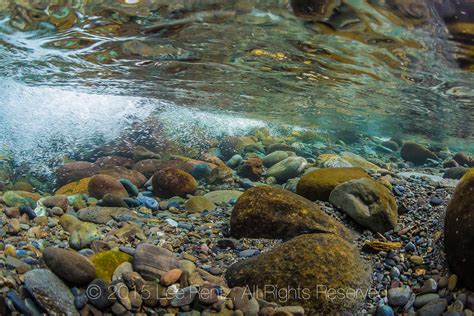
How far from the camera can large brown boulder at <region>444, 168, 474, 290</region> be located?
11.1 ft

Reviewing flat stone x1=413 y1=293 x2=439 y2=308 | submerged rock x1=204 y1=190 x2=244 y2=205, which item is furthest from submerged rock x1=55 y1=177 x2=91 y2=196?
flat stone x1=413 y1=293 x2=439 y2=308

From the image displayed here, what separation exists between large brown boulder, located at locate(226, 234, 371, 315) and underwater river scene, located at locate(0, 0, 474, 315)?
0.02 m

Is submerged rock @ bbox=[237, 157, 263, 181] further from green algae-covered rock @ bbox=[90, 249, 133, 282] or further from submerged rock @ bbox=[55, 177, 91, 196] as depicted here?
green algae-covered rock @ bbox=[90, 249, 133, 282]

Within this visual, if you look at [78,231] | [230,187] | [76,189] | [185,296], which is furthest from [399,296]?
[76,189]

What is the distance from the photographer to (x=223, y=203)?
6.82 m

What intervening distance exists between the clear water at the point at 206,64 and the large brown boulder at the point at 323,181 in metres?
2.57

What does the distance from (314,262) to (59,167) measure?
823cm

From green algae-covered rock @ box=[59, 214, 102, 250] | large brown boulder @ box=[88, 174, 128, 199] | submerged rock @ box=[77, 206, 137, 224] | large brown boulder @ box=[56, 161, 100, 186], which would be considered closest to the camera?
green algae-covered rock @ box=[59, 214, 102, 250]

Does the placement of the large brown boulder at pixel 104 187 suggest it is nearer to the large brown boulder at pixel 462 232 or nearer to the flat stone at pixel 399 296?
the flat stone at pixel 399 296

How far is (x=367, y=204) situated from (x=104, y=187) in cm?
503

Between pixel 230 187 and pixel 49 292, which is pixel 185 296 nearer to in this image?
pixel 49 292

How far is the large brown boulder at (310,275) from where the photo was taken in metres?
3.44

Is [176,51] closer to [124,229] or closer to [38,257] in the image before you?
[124,229]

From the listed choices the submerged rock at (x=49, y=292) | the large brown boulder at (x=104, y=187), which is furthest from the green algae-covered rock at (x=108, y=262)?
the large brown boulder at (x=104, y=187)
